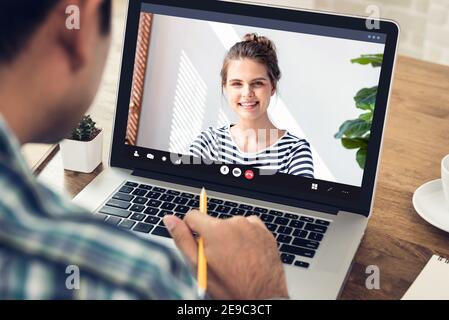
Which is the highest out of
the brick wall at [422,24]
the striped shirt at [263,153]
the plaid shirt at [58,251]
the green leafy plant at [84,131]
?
the brick wall at [422,24]

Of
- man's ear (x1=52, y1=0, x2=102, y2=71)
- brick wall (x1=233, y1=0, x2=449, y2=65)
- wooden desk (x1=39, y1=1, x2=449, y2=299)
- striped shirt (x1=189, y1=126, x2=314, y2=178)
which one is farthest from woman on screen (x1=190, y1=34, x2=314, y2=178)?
brick wall (x1=233, y1=0, x2=449, y2=65)

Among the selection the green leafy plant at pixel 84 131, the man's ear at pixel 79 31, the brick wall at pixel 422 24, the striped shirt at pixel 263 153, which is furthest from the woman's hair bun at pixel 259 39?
the brick wall at pixel 422 24

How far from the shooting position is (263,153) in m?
0.86

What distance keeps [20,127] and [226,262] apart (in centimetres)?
24

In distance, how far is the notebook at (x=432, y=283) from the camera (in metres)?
0.74

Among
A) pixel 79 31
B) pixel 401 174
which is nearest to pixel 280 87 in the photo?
pixel 401 174

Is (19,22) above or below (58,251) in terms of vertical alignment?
above

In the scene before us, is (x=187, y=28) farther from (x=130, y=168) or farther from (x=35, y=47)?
(x=35, y=47)

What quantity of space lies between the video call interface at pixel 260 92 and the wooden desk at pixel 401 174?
0.08 m

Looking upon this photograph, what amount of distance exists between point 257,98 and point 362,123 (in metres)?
0.12

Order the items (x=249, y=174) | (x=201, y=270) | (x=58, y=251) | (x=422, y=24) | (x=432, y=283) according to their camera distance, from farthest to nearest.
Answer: (x=422, y=24) < (x=249, y=174) < (x=432, y=283) < (x=201, y=270) < (x=58, y=251)

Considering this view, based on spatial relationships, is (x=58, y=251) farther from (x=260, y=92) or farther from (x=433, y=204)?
(x=433, y=204)

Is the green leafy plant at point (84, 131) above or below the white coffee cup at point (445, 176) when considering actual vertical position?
below

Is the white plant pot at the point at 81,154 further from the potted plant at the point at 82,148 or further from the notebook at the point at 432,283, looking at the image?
the notebook at the point at 432,283
